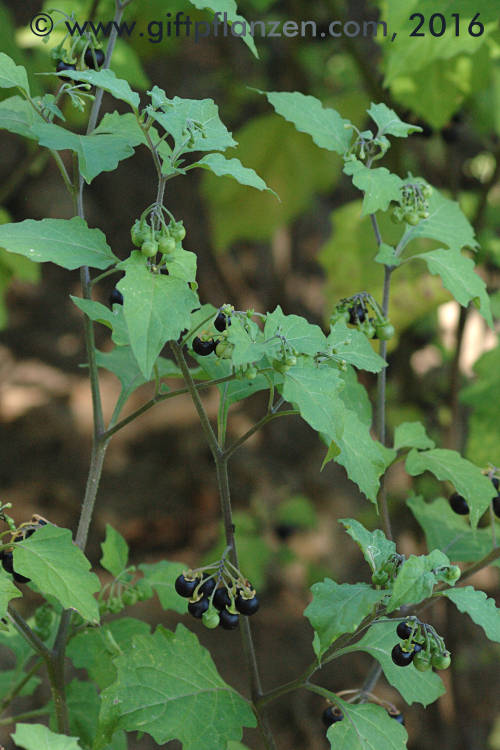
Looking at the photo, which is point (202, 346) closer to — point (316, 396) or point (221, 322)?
point (221, 322)

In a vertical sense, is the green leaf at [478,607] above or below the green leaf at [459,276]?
below

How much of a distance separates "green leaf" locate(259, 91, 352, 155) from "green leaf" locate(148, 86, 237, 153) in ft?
1.11

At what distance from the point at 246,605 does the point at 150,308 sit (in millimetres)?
542

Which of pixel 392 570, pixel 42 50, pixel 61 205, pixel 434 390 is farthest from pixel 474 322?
pixel 392 570

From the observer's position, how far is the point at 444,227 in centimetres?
161

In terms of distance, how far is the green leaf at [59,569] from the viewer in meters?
1.14

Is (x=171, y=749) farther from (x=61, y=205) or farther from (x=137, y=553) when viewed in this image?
(x=61, y=205)

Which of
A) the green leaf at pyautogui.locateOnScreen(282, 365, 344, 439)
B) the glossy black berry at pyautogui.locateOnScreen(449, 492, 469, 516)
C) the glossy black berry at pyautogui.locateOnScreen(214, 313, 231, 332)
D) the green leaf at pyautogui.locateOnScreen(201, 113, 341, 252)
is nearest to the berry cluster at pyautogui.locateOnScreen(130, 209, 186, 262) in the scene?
the glossy black berry at pyautogui.locateOnScreen(214, 313, 231, 332)

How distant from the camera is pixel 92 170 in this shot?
45.8 inches

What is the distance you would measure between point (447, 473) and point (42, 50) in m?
2.46

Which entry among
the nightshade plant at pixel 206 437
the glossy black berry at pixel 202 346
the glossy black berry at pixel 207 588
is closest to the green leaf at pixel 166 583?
the nightshade plant at pixel 206 437

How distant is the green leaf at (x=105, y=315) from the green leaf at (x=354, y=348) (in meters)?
0.35

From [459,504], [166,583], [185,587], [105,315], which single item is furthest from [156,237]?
[459,504]

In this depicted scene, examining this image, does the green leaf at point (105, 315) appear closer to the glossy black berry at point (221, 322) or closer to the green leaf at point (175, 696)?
the glossy black berry at point (221, 322)
